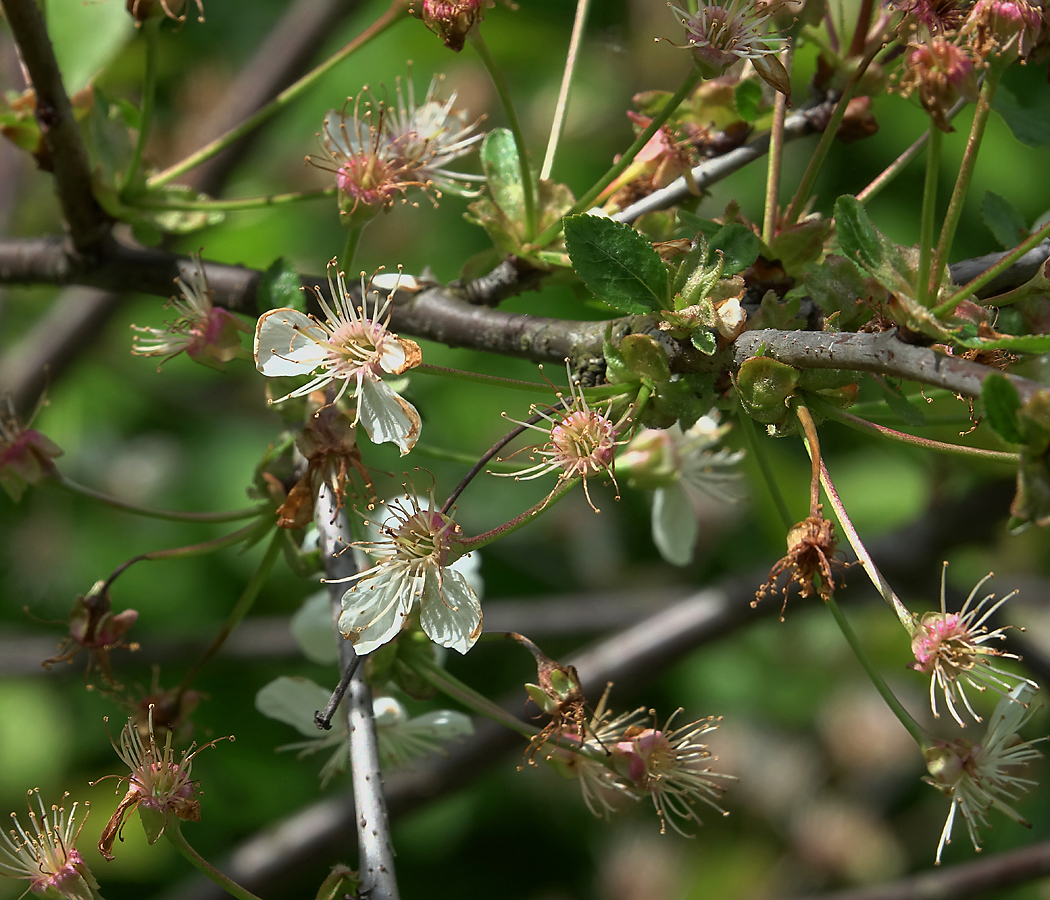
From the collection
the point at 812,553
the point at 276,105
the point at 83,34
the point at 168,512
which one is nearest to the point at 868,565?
the point at 812,553

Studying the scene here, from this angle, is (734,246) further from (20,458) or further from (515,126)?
(20,458)

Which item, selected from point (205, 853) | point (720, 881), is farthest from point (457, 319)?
point (720, 881)

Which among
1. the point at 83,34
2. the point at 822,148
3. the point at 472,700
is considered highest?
the point at 83,34

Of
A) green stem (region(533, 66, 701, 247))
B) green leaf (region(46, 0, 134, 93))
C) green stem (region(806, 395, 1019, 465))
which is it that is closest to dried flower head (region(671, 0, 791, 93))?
green stem (region(533, 66, 701, 247))

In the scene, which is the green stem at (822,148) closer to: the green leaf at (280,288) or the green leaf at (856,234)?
the green leaf at (856,234)

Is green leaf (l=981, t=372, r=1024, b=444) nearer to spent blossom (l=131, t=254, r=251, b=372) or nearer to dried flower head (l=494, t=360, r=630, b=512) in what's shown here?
dried flower head (l=494, t=360, r=630, b=512)
